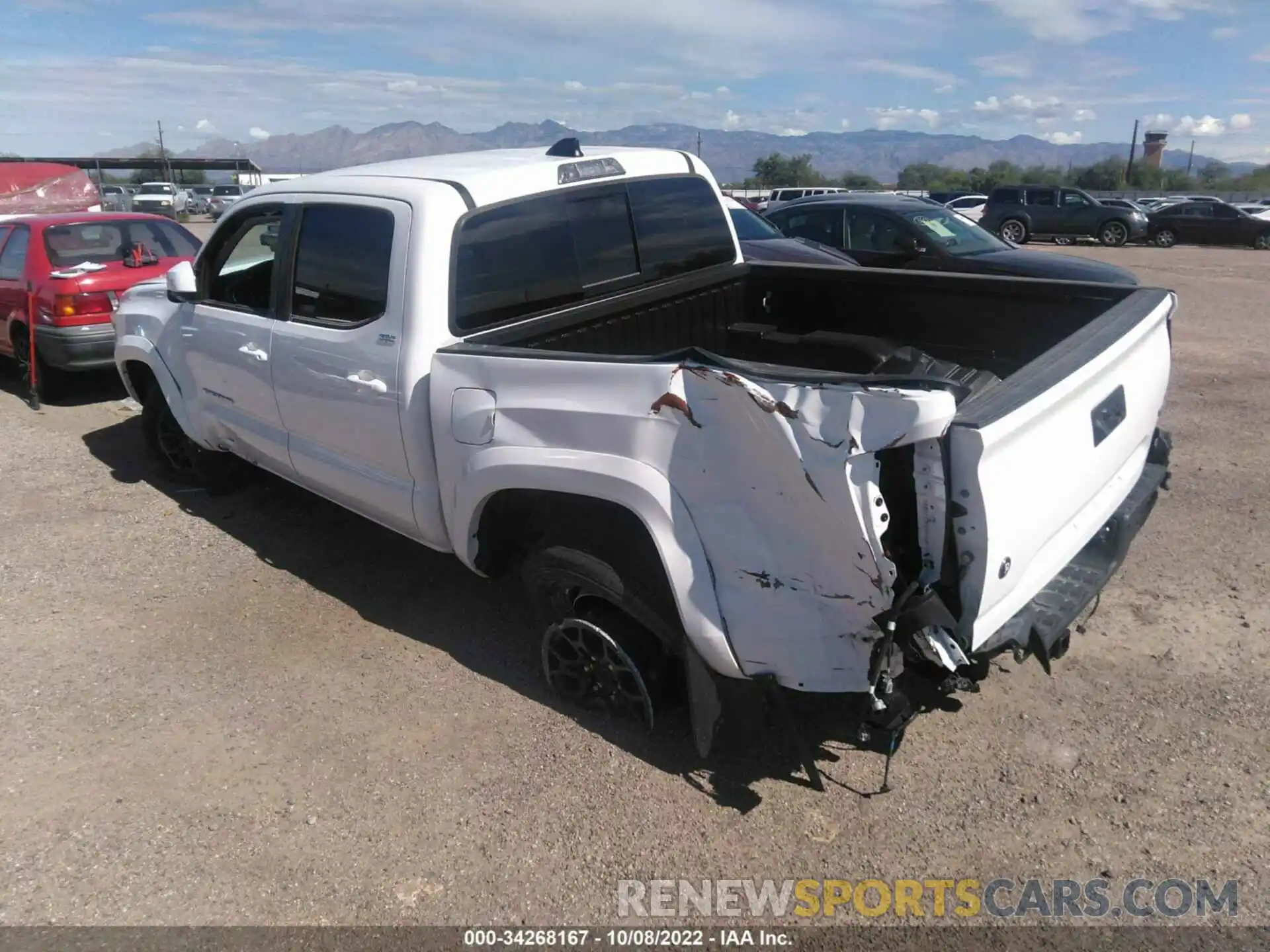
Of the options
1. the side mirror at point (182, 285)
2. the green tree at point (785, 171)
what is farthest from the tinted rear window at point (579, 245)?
the green tree at point (785, 171)

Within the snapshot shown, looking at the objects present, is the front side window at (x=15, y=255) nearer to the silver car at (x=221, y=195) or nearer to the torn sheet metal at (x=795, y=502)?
the torn sheet metal at (x=795, y=502)

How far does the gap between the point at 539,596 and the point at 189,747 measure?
1.45m

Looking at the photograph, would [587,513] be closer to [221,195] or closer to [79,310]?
[79,310]

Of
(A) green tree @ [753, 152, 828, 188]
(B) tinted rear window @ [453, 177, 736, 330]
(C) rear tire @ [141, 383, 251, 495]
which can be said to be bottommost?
(C) rear tire @ [141, 383, 251, 495]

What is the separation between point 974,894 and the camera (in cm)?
264

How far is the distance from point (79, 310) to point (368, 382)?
5.22 meters

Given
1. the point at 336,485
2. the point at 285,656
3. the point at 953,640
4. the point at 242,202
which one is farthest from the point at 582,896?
the point at 242,202

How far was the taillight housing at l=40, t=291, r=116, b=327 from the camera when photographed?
7.35 meters

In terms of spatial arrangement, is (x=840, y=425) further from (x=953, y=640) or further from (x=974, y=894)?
(x=974, y=894)

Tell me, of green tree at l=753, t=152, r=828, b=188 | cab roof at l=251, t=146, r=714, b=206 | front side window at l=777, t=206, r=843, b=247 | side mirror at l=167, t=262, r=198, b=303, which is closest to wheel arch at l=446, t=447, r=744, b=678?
cab roof at l=251, t=146, r=714, b=206

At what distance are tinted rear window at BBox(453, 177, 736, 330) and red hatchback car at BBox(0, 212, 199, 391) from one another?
211 inches

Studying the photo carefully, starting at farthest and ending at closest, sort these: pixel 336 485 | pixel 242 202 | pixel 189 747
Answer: pixel 242 202 → pixel 336 485 → pixel 189 747

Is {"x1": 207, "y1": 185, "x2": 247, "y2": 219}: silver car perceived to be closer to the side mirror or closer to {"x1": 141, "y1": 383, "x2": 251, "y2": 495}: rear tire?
{"x1": 141, "y1": 383, "x2": 251, "y2": 495}: rear tire

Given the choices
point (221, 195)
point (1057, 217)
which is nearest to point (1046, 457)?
point (1057, 217)
